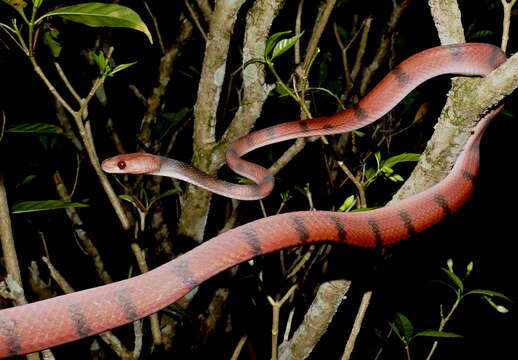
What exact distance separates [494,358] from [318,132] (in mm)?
4942

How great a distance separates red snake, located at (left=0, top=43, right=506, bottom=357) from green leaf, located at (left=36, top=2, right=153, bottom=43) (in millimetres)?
1012

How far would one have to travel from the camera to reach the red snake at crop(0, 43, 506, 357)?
1.53m

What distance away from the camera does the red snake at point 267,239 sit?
153 cm

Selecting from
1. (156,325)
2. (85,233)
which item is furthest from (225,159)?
(85,233)

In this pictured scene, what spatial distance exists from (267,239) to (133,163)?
1.48 m

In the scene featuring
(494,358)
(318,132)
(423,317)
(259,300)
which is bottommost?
(494,358)

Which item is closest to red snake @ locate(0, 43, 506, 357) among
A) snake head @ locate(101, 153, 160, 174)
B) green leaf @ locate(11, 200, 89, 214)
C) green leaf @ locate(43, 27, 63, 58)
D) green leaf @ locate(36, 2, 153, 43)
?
green leaf @ locate(11, 200, 89, 214)

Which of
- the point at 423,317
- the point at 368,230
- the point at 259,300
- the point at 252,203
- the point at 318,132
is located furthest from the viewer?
the point at 423,317

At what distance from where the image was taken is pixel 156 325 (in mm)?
2682

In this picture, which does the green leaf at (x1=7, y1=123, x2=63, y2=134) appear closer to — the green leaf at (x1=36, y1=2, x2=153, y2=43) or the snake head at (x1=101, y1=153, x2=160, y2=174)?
the snake head at (x1=101, y1=153, x2=160, y2=174)

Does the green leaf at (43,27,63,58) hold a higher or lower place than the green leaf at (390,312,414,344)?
higher

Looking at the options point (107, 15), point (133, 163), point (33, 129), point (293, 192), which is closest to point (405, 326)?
point (293, 192)

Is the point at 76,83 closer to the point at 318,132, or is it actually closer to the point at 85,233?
the point at 85,233

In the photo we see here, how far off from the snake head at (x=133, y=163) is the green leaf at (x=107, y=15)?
110 centimetres
